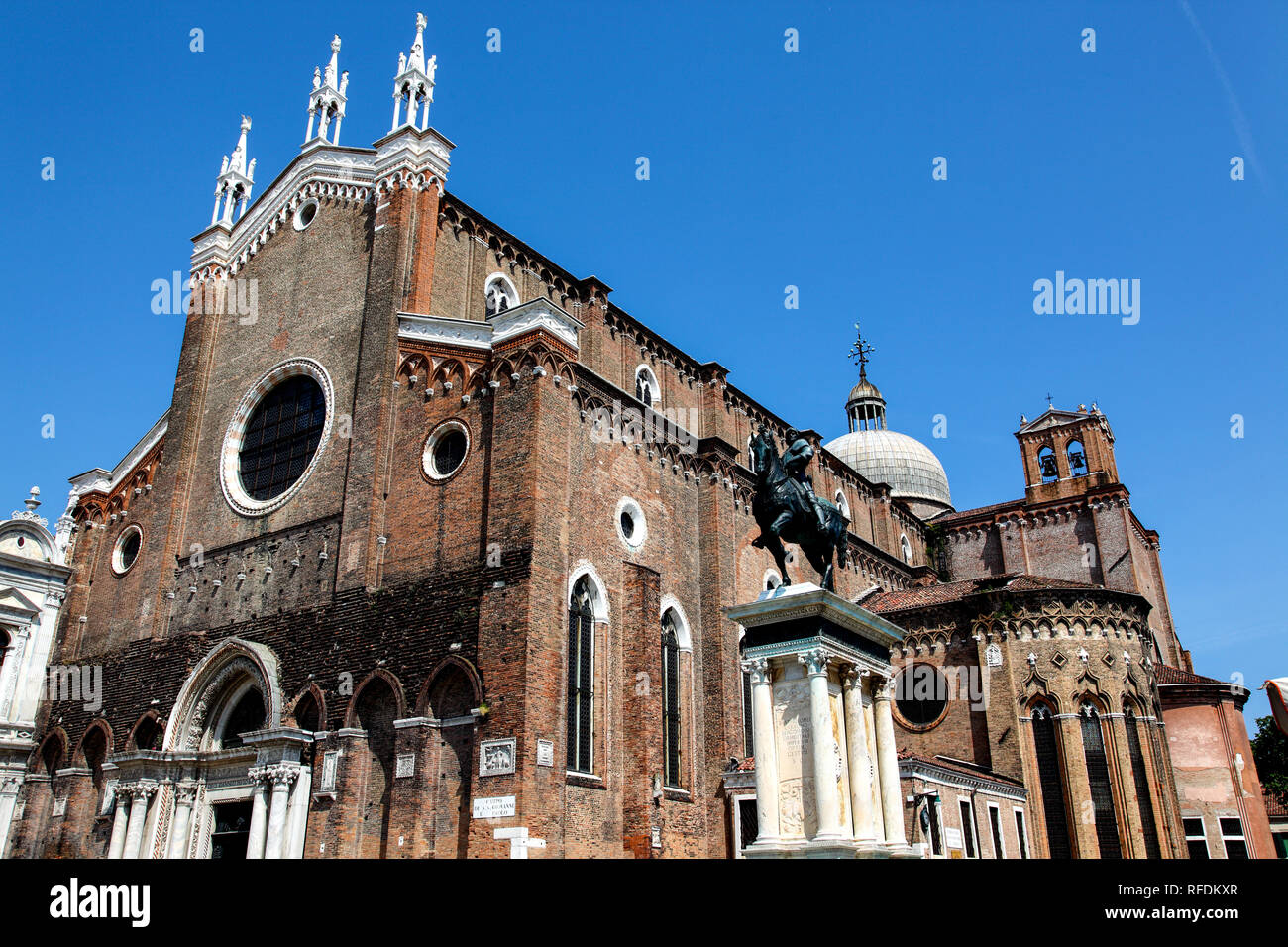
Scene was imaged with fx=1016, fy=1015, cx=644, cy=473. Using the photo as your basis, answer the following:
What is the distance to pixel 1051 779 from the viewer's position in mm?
25703

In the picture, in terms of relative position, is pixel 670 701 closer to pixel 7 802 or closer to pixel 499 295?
pixel 499 295

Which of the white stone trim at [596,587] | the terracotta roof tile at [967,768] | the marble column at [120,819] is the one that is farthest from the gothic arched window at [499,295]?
the terracotta roof tile at [967,768]

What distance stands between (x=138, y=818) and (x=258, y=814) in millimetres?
3120

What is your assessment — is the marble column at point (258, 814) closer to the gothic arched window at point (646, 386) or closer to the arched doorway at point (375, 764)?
the arched doorway at point (375, 764)

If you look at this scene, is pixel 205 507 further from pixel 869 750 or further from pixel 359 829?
pixel 869 750

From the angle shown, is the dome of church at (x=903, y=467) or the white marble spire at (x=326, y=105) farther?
the dome of church at (x=903, y=467)

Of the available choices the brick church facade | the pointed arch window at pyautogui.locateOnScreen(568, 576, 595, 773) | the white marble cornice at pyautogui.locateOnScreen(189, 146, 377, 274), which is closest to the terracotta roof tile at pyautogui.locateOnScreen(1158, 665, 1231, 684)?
the brick church facade

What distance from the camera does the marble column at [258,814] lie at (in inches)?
706

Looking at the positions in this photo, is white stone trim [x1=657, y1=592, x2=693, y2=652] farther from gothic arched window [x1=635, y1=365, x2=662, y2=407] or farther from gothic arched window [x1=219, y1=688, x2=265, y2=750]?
gothic arched window [x1=219, y1=688, x2=265, y2=750]

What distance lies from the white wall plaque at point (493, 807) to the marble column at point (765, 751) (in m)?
6.06

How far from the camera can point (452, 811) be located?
16.9 meters

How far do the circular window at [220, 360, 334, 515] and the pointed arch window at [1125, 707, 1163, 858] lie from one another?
68.4ft
